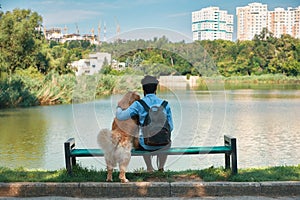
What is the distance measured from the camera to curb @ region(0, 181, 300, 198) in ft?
15.7

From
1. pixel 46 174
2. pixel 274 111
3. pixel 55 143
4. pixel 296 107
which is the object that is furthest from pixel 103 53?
pixel 296 107

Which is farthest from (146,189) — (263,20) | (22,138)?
(263,20)

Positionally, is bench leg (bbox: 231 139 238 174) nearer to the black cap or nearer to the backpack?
the backpack

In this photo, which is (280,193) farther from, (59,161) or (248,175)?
(59,161)

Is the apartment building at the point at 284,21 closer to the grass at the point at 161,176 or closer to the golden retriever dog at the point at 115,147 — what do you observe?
the grass at the point at 161,176

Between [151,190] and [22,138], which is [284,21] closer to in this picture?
[22,138]

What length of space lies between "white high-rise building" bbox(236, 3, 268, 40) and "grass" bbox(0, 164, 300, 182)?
111 metres

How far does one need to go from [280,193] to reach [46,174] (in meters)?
2.45

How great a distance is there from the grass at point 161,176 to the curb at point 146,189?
182mm

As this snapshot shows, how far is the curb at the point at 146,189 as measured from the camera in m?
4.78

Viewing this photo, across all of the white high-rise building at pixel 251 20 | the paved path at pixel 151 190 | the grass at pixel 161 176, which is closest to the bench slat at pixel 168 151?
the grass at pixel 161 176

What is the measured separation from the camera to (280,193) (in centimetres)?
479

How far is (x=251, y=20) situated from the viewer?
383 ft

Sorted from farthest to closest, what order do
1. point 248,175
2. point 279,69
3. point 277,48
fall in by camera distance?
point 277,48
point 279,69
point 248,175
